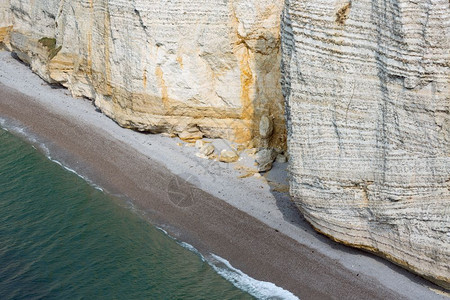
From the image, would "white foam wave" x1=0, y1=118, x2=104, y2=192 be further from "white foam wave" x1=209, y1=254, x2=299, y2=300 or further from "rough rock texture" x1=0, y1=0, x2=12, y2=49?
"rough rock texture" x1=0, y1=0, x2=12, y2=49

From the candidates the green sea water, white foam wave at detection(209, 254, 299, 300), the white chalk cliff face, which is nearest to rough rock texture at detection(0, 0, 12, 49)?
the white chalk cliff face

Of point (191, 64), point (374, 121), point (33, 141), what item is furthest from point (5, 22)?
point (374, 121)

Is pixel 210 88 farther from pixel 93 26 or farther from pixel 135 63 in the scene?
pixel 93 26

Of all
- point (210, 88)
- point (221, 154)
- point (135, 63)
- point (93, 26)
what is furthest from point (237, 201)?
point (93, 26)

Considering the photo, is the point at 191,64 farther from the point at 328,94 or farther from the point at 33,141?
the point at 328,94

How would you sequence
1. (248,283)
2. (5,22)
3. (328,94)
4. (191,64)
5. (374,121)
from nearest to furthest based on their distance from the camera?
(374,121) → (328,94) → (248,283) → (191,64) → (5,22)

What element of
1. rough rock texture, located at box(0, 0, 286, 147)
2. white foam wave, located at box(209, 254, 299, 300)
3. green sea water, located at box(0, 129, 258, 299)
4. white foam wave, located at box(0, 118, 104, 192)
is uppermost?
rough rock texture, located at box(0, 0, 286, 147)
